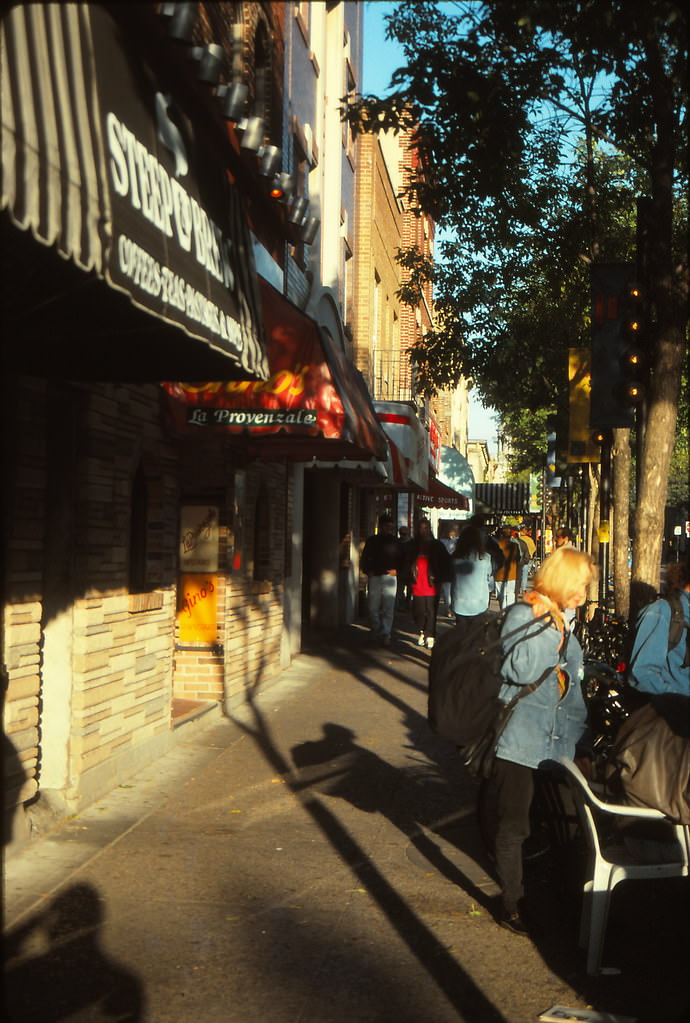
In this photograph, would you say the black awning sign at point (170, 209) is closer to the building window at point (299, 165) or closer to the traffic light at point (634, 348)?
the traffic light at point (634, 348)

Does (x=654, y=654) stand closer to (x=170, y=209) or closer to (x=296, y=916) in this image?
(x=296, y=916)

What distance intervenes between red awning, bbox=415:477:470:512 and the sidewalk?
22.9 m

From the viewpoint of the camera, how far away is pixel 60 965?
519cm

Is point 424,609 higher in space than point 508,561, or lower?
lower

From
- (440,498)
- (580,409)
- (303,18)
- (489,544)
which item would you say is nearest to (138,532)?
(580,409)

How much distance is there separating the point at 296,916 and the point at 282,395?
5.44m

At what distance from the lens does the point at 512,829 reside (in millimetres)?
5816

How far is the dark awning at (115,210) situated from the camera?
4.16m

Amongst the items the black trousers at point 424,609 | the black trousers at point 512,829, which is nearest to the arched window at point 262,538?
the black trousers at point 424,609

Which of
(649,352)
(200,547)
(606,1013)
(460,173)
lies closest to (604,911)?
(606,1013)

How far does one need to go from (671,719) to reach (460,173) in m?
8.32

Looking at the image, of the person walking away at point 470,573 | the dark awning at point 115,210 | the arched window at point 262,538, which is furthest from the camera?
the person walking away at point 470,573

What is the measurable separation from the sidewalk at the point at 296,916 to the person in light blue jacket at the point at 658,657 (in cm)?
103

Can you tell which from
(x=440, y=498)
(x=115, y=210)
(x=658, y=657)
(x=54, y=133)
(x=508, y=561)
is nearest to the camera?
(x=54, y=133)
